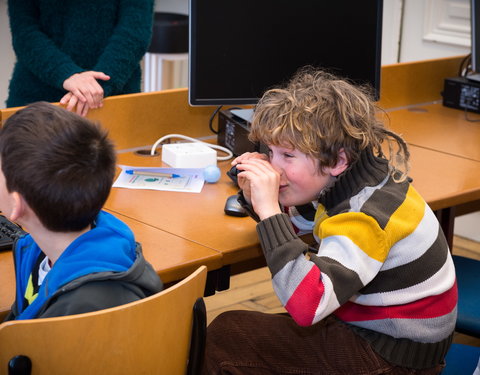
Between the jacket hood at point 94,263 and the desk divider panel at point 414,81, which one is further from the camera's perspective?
the desk divider panel at point 414,81

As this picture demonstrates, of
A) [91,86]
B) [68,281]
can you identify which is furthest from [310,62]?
[68,281]

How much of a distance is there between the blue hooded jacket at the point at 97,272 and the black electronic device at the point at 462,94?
182 centimetres

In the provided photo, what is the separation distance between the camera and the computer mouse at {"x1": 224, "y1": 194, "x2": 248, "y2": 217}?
1775 mm

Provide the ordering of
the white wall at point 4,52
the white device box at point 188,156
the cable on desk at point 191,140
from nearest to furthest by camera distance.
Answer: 1. the white device box at point 188,156
2. the cable on desk at point 191,140
3. the white wall at point 4,52

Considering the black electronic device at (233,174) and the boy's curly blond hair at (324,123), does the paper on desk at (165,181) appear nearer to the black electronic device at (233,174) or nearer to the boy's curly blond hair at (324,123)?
the black electronic device at (233,174)

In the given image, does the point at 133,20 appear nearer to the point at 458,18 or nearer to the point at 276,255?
the point at 276,255

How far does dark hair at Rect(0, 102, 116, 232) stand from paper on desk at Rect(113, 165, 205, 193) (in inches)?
27.6

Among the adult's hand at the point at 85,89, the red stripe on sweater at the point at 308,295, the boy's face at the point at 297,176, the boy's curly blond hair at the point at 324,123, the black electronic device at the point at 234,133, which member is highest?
the boy's curly blond hair at the point at 324,123

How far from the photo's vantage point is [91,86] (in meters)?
2.14

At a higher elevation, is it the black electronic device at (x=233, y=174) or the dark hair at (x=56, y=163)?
the dark hair at (x=56, y=163)

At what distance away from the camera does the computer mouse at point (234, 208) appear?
1775 millimetres

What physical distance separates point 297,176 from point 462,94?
1.48m

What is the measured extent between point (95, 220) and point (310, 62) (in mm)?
1103

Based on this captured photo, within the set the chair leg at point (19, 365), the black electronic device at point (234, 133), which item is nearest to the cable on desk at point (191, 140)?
the black electronic device at point (234, 133)
